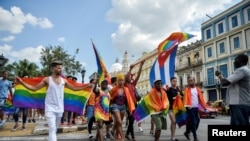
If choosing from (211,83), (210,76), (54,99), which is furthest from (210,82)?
(54,99)

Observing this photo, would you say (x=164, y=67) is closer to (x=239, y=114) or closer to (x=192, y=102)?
(x=192, y=102)

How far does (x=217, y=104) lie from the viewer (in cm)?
3152

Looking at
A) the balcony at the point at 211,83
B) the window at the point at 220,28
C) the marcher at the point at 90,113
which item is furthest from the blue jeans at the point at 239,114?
the window at the point at 220,28

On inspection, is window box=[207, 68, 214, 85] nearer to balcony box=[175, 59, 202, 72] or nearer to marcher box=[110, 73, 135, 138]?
balcony box=[175, 59, 202, 72]

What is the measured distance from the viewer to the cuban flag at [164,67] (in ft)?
31.8

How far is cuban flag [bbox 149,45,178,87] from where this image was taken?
969 centimetres

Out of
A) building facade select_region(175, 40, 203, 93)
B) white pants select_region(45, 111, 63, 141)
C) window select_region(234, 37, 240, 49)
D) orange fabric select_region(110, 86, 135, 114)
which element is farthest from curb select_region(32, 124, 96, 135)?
building facade select_region(175, 40, 203, 93)

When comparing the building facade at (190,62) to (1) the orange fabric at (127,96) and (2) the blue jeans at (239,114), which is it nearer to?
(1) the orange fabric at (127,96)

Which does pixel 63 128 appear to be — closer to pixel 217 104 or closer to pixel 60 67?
pixel 60 67

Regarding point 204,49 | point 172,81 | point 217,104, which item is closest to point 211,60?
point 204,49

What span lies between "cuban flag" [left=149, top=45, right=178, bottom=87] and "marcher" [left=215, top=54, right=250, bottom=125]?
4.33 m

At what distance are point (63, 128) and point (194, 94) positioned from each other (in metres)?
4.91

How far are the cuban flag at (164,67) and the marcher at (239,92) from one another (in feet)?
14.2

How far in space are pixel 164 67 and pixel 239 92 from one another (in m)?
4.74
